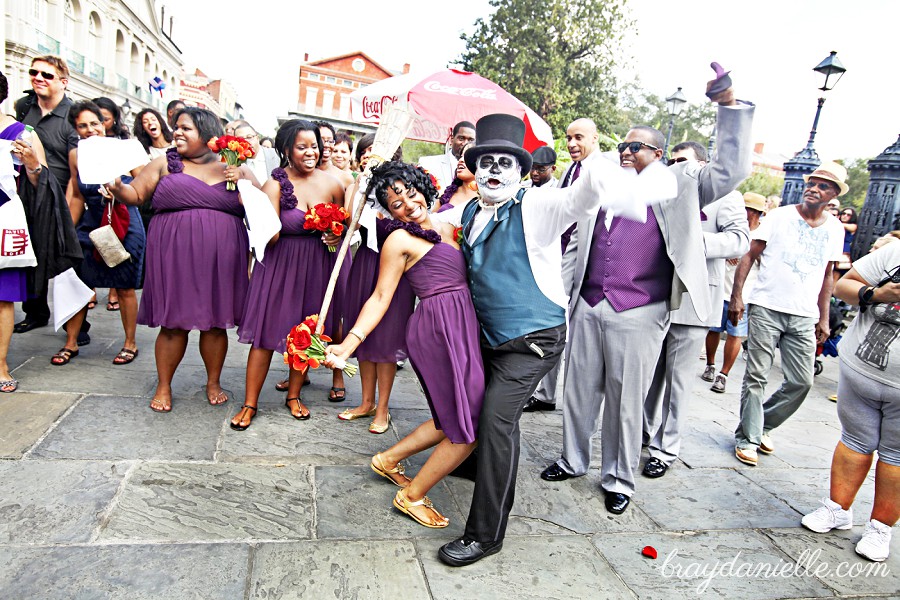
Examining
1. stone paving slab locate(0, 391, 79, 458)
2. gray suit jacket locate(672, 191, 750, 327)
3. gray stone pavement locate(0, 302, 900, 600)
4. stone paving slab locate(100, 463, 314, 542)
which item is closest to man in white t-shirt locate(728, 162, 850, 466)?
gray stone pavement locate(0, 302, 900, 600)

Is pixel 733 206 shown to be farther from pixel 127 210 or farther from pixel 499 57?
pixel 499 57

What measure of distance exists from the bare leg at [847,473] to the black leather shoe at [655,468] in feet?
3.03

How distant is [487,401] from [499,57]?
23984 millimetres

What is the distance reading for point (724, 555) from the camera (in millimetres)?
2879

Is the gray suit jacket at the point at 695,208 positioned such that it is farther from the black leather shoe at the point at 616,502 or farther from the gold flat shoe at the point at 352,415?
the gold flat shoe at the point at 352,415

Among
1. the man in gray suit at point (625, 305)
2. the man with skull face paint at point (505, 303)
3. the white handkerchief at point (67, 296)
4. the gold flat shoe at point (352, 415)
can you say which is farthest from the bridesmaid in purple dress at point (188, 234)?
the man in gray suit at point (625, 305)

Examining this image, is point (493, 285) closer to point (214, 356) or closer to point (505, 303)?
point (505, 303)

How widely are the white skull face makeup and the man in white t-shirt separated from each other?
2.52m

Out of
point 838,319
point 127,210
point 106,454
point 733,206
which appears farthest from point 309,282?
point 838,319

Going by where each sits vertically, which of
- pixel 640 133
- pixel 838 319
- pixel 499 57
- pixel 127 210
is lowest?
pixel 838 319

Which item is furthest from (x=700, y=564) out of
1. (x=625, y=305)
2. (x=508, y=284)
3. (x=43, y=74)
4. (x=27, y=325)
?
(x=27, y=325)

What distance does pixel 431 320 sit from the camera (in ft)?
8.96

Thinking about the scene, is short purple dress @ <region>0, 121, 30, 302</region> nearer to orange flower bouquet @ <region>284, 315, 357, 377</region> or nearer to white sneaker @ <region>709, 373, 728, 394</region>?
orange flower bouquet @ <region>284, 315, 357, 377</region>

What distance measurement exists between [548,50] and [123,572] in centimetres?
2502
